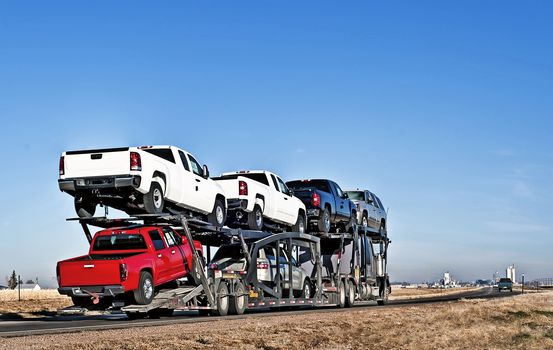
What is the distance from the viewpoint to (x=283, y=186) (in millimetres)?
25938

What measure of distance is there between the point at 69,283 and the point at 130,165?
3.18 m

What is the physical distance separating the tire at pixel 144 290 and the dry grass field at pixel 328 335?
238 cm

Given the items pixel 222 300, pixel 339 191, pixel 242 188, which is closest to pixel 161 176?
pixel 222 300

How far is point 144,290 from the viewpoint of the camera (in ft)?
60.7

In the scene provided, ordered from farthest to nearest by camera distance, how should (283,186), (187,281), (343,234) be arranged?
1. (343,234)
2. (283,186)
3. (187,281)

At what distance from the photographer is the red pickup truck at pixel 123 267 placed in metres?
18.0

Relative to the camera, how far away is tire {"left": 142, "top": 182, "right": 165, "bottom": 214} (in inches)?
737

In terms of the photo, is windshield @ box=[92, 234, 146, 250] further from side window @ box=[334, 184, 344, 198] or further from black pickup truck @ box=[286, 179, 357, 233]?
side window @ box=[334, 184, 344, 198]

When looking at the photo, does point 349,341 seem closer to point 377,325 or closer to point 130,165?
point 377,325

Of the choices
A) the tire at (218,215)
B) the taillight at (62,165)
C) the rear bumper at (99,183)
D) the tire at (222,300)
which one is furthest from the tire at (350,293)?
the taillight at (62,165)

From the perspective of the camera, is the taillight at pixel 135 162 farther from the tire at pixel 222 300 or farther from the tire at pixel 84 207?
the tire at pixel 222 300

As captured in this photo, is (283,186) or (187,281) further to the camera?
(283,186)

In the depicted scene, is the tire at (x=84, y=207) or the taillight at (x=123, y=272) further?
the tire at (x=84, y=207)

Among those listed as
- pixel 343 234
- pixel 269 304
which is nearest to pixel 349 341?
pixel 269 304
